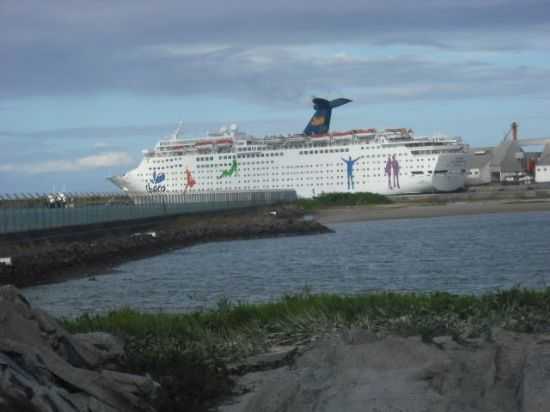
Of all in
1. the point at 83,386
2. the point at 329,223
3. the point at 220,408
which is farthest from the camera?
the point at 329,223

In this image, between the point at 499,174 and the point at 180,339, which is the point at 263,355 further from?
the point at 499,174

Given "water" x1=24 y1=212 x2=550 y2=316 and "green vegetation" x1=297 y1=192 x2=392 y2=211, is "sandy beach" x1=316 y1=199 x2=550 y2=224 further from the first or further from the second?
"water" x1=24 y1=212 x2=550 y2=316

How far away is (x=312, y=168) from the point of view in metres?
90.2

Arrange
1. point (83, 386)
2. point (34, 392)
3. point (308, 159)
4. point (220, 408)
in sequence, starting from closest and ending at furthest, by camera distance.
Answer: point (34, 392)
point (83, 386)
point (220, 408)
point (308, 159)

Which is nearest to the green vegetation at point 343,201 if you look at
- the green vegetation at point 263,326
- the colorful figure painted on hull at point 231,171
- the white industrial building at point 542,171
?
the colorful figure painted on hull at point 231,171

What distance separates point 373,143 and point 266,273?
65471 mm

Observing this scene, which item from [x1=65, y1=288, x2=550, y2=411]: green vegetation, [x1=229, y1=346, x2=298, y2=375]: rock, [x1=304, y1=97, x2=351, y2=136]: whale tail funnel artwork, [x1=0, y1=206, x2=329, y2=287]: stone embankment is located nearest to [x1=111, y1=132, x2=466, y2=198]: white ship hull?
[x1=304, y1=97, x2=351, y2=136]: whale tail funnel artwork

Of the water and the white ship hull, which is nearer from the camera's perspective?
the water

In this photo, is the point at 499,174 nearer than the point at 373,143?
No

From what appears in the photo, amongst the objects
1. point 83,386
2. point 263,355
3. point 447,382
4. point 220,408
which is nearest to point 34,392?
point 83,386

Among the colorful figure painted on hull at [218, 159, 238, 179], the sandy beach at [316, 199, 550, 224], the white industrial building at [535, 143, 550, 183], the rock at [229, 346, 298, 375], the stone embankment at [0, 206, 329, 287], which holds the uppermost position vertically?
the colorful figure painted on hull at [218, 159, 238, 179]

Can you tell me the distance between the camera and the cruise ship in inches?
3391

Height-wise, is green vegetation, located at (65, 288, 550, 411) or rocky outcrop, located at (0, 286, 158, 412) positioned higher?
rocky outcrop, located at (0, 286, 158, 412)

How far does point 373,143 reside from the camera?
8900 cm
